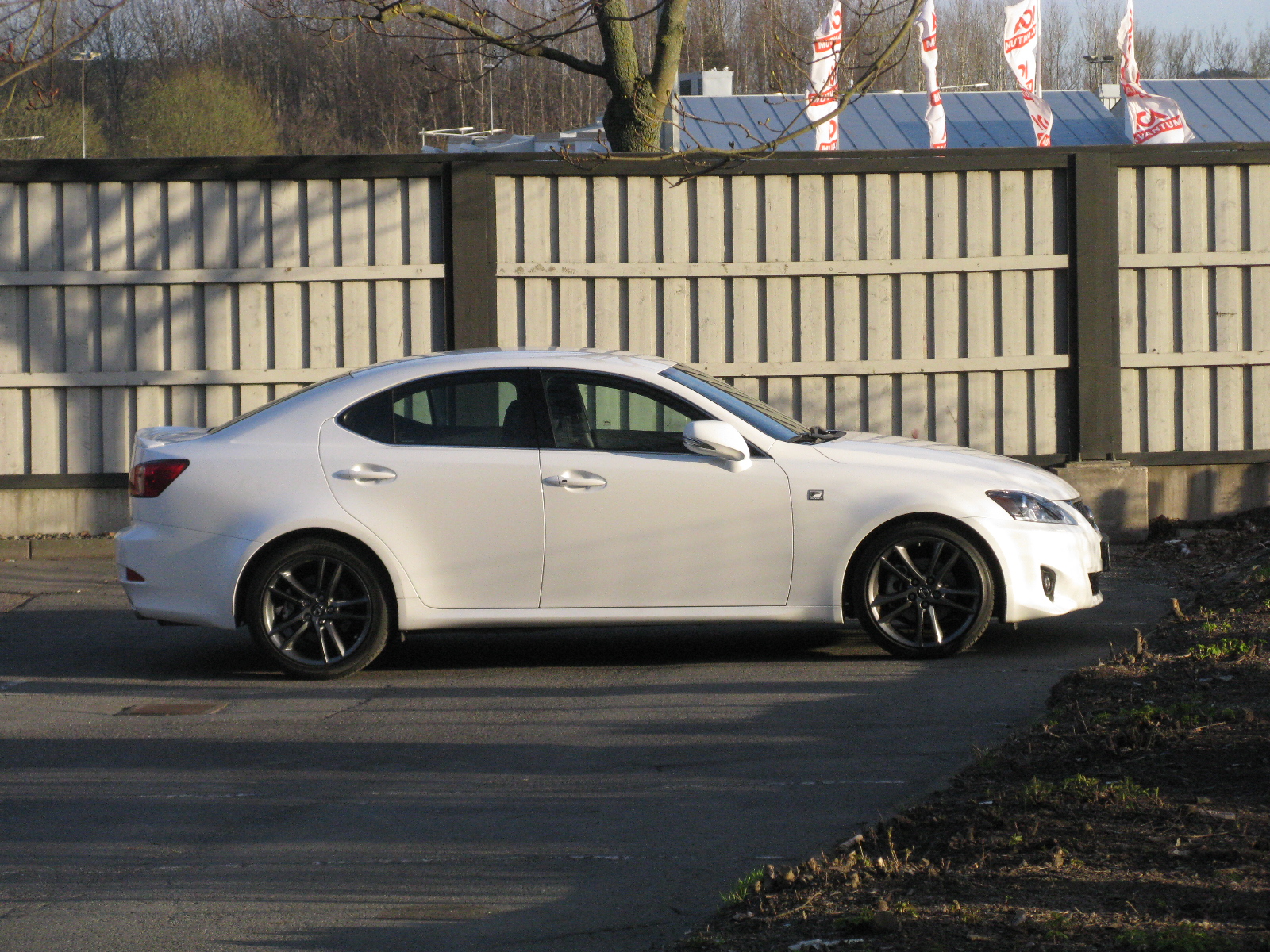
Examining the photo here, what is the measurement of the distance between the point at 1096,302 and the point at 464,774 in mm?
7820

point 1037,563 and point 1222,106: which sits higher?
point 1222,106

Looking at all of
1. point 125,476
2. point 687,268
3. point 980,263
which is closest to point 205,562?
point 125,476

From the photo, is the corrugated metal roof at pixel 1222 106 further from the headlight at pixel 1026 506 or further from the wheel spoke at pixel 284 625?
the wheel spoke at pixel 284 625

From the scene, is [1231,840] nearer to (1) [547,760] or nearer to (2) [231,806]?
(1) [547,760]

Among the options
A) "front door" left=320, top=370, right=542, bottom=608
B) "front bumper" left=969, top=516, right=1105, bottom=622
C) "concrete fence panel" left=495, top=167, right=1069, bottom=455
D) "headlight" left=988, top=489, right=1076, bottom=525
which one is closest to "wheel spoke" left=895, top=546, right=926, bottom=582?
"front bumper" left=969, top=516, right=1105, bottom=622

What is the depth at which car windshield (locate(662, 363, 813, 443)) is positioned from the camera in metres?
7.52

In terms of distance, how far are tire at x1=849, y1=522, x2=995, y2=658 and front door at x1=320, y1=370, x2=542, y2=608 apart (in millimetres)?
1670

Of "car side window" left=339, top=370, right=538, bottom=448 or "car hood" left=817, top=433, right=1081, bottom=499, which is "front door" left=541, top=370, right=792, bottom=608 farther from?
"car hood" left=817, top=433, right=1081, bottom=499

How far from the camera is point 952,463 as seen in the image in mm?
7461

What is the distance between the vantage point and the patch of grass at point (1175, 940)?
331 centimetres

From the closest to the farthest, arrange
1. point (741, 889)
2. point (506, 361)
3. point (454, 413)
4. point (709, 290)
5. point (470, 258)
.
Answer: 1. point (741, 889)
2. point (454, 413)
3. point (506, 361)
4. point (470, 258)
5. point (709, 290)

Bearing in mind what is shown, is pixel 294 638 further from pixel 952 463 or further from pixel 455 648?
pixel 952 463

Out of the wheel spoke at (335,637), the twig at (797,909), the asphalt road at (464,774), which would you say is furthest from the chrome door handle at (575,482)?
the twig at (797,909)

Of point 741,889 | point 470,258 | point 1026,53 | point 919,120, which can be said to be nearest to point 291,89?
point 919,120
